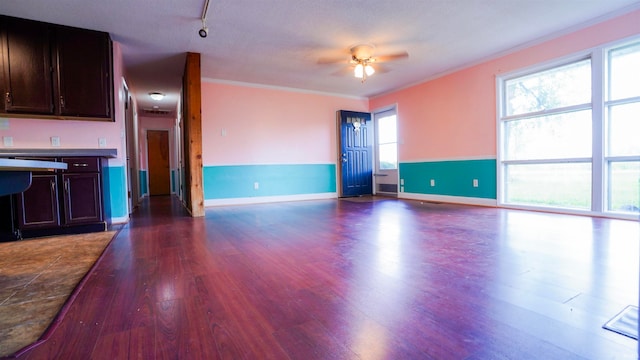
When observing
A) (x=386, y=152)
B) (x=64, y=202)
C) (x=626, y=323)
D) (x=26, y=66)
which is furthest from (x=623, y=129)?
(x=26, y=66)

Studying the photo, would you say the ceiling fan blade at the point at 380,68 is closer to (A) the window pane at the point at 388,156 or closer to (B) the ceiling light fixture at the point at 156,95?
(A) the window pane at the point at 388,156

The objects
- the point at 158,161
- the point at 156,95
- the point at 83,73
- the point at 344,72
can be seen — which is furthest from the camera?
the point at 158,161

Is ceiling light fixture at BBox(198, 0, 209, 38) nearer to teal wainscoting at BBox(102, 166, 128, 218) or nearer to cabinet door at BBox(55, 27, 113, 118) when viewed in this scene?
cabinet door at BBox(55, 27, 113, 118)

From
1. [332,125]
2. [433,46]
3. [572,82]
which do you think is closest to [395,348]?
[433,46]

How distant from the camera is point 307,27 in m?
3.50

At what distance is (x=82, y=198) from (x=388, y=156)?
5.53m

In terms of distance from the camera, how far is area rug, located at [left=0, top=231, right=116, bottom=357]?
1194mm

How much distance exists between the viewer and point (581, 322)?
3.81 ft

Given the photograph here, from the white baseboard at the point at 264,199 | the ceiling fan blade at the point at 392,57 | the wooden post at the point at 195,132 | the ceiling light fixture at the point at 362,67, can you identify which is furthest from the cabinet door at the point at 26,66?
the ceiling fan blade at the point at 392,57

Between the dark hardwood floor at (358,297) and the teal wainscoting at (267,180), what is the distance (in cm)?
267

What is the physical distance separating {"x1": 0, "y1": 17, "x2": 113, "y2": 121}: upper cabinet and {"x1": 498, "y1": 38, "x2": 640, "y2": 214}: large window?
5436 mm

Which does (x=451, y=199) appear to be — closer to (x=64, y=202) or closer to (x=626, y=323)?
(x=626, y=323)

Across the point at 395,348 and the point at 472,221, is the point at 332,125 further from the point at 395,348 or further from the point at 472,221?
the point at 395,348

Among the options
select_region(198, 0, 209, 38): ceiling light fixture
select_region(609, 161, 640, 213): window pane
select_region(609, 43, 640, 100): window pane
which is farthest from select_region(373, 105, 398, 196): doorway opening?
select_region(198, 0, 209, 38): ceiling light fixture
